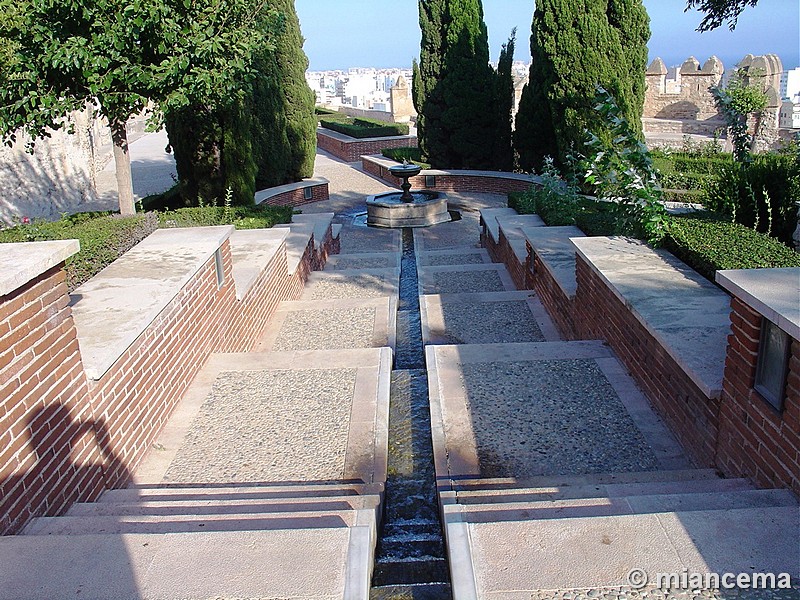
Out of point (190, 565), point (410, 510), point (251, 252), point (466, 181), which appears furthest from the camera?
point (466, 181)

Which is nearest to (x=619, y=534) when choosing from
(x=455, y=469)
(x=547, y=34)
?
(x=455, y=469)

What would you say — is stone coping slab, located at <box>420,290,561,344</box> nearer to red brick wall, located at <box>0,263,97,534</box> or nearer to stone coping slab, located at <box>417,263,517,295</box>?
stone coping slab, located at <box>417,263,517,295</box>

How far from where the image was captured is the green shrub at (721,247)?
15.6 feet

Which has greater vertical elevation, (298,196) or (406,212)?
(298,196)

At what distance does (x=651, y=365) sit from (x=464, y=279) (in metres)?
5.00

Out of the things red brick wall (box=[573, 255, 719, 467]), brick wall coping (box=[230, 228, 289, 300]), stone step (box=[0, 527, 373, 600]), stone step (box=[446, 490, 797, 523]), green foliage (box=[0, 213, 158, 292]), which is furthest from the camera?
brick wall coping (box=[230, 228, 289, 300])

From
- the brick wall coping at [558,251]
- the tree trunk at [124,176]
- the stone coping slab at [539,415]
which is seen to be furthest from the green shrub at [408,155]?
the stone coping slab at [539,415]

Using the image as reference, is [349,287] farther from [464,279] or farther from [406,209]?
[406,209]

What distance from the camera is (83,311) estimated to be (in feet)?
13.0

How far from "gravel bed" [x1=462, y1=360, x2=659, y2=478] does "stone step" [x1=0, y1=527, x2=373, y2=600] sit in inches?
55.2

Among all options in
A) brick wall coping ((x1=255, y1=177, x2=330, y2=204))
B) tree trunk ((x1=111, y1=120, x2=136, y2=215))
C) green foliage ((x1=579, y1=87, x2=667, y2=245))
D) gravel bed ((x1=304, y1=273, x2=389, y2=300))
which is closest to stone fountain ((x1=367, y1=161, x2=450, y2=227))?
brick wall coping ((x1=255, y1=177, x2=330, y2=204))

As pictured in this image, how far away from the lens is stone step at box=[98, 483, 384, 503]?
299 centimetres

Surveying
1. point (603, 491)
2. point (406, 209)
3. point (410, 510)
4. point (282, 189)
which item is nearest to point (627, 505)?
point (603, 491)

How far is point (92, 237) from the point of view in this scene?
20.4 ft
